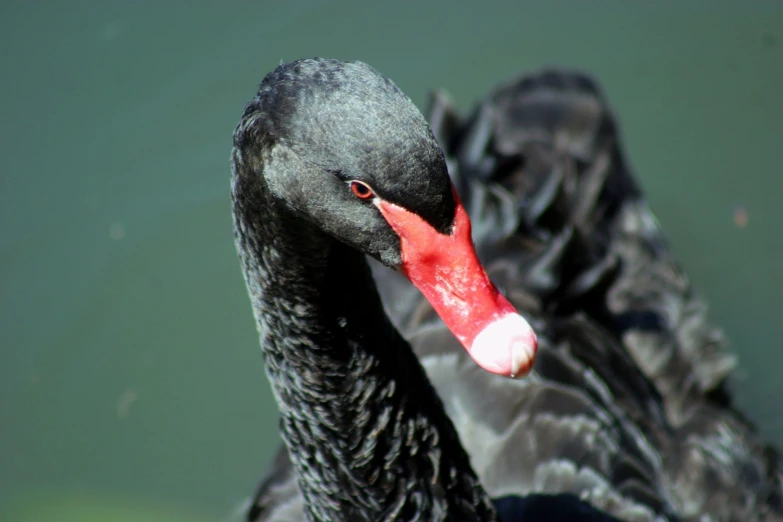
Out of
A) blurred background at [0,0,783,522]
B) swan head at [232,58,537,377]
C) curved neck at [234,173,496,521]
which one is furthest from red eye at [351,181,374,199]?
blurred background at [0,0,783,522]

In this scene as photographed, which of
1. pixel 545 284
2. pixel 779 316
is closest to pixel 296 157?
pixel 545 284

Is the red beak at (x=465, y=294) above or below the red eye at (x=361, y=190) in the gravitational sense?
below

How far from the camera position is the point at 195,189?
4.86 meters

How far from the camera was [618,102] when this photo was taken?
4871 mm

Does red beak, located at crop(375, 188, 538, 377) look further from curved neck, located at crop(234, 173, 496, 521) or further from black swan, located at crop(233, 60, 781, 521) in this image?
curved neck, located at crop(234, 173, 496, 521)

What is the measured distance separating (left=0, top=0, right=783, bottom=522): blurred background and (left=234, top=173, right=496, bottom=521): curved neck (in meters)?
1.87

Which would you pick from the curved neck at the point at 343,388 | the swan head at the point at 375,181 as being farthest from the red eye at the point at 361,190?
the curved neck at the point at 343,388

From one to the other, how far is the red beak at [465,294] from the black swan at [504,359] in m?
0.02

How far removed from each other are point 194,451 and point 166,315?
0.75m

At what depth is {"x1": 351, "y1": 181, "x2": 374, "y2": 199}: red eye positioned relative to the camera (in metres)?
1.57

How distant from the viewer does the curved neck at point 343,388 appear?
6.01 ft

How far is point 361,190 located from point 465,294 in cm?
27

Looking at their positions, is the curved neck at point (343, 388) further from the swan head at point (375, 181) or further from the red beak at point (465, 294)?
the red beak at point (465, 294)

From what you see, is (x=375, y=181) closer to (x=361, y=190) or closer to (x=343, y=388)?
(x=361, y=190)
